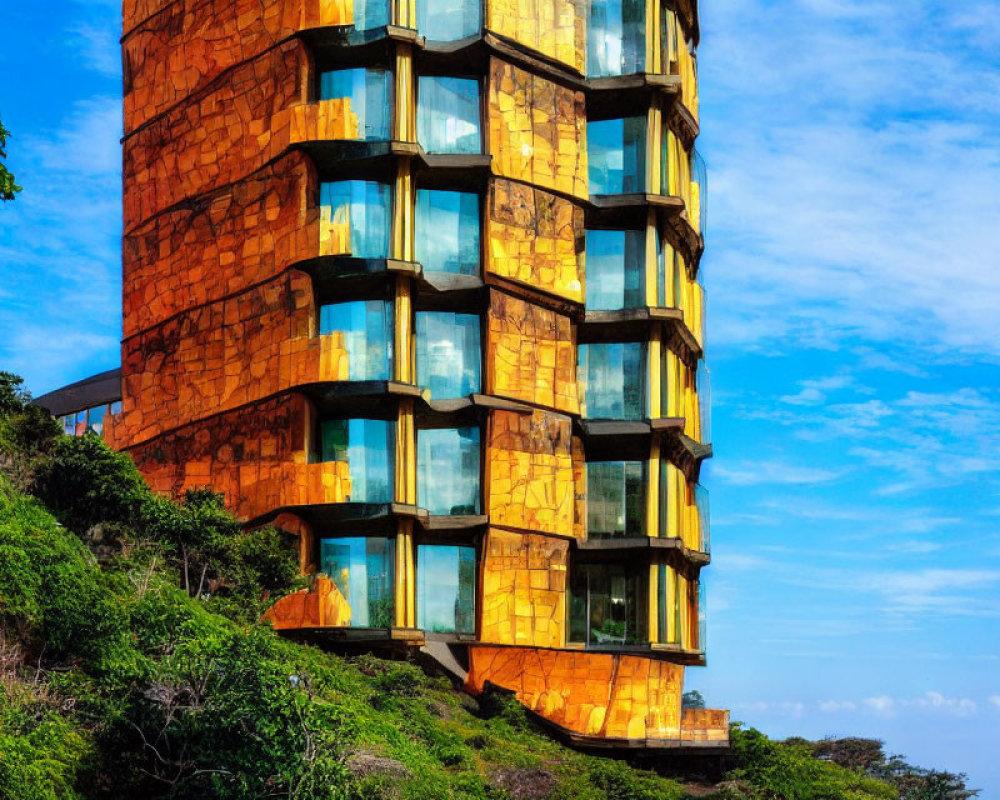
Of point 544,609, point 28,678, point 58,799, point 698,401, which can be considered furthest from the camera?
point 698,401

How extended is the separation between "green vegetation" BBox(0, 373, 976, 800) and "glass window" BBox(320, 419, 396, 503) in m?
2.54

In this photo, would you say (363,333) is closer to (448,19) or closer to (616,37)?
(448,19)

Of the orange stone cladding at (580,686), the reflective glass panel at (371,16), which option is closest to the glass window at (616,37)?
the reflective glass panel at (371,16)

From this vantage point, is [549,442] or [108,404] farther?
[108,404]

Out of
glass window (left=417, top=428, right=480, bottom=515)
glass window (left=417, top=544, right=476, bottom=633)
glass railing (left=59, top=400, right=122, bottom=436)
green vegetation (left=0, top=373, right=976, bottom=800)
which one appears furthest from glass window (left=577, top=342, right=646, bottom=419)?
glass railing (left=59, top=400, right=122, bottom=436)

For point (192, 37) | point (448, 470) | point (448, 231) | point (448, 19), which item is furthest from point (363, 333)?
point (192, 37)

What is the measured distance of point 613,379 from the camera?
4659 cm

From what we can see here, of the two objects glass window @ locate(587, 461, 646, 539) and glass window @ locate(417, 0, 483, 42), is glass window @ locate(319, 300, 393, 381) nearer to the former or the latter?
glass window @ locate(587, 461, 646, 539)

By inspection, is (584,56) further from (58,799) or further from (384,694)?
(58,799)

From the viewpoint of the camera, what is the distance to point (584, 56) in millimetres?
47031

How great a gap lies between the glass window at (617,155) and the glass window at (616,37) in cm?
152

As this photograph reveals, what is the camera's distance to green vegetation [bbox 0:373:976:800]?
28250 mm

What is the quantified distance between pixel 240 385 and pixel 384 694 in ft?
34.2

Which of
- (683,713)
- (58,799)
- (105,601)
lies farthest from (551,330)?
(58,799)
